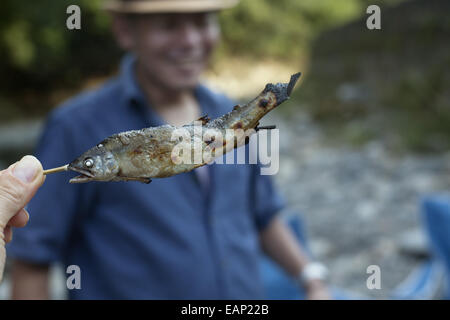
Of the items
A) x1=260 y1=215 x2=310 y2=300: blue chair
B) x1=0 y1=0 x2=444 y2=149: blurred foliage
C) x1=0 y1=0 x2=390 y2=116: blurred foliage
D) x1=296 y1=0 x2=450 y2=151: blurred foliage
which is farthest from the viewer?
x1=0 y1=0 x2=390 y2=116: blurred foliage

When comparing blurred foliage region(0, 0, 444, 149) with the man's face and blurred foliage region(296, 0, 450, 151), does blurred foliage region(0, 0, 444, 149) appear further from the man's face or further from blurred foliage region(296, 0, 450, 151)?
the man's face

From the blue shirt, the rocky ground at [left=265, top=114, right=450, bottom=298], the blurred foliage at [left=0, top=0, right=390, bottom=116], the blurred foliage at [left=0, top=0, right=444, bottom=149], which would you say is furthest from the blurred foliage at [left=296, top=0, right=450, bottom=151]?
the blue shirt

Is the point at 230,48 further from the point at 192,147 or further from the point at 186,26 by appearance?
the point at 192,147

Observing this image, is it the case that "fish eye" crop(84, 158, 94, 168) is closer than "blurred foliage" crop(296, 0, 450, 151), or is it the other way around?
"fish eye" crop(84, 158, 94, 168)

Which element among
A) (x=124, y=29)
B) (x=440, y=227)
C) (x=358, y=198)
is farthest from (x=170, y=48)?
(x=358, y=198)

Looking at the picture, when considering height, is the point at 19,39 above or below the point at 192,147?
above
